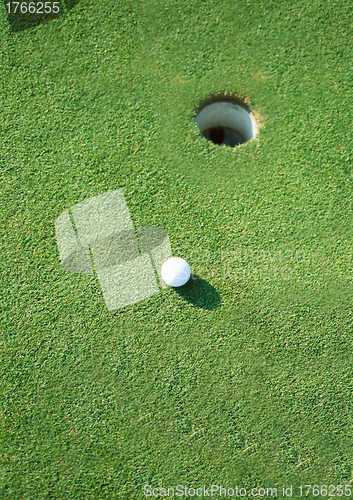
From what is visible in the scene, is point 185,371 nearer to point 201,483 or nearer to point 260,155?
point 201,483

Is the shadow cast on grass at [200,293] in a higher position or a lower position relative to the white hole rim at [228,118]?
lower

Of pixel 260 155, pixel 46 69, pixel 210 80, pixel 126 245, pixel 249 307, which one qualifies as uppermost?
pixel 46 69

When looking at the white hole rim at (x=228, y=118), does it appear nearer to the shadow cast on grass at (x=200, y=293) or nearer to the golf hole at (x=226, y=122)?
the golf hole at (x=226, y=122)

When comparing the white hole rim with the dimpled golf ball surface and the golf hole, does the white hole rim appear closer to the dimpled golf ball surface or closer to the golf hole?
the golf hole

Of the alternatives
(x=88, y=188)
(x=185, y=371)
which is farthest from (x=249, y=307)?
(x=88, y=188)

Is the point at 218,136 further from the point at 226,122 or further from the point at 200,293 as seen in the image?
the point at 200,293

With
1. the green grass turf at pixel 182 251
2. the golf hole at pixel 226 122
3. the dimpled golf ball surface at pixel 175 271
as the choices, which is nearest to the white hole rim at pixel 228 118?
the golf hole at pixel 226 122

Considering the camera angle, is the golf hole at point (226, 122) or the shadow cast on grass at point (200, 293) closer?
the shadow cast on grass at point (200, 293)

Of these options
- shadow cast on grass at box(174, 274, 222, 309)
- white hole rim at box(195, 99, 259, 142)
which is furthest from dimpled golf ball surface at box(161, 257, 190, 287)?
white hole rim at box(195, 99, 259, 142)
